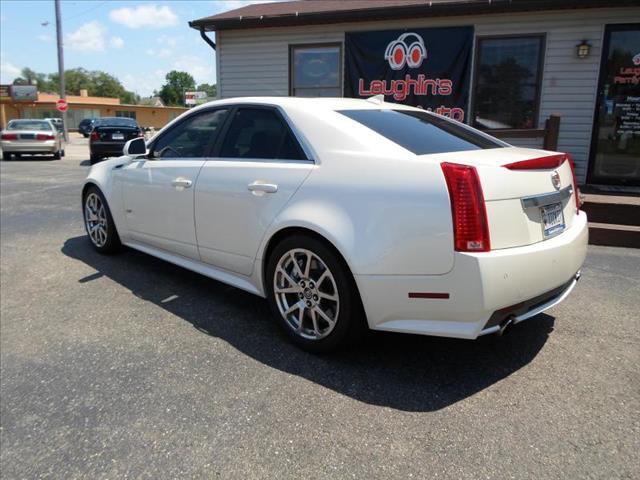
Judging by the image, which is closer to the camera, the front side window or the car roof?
the car roof

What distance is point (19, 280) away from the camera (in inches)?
191

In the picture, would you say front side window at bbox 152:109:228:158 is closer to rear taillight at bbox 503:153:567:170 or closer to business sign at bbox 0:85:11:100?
rear taillight at bbox 503:153:567:170

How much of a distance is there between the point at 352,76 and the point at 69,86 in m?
132

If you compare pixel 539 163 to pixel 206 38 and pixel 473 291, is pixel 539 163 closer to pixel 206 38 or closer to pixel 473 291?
pixel 473 291

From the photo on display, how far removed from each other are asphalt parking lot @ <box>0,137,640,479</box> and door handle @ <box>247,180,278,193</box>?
3.25 ft

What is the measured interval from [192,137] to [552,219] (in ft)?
9.18

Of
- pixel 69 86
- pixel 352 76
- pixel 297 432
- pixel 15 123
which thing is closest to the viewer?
pixel 297 432

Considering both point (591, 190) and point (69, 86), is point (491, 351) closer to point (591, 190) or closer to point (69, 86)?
point (591, 190)

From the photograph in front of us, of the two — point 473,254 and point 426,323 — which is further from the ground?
point 473,254

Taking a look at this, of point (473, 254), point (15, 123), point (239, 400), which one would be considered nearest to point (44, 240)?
point (239, 400)

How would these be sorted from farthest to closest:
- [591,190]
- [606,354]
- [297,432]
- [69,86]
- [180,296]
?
1. [69,86]
2. [591,190]
3. [180,296]
4. [606,354]
5. [297,432]

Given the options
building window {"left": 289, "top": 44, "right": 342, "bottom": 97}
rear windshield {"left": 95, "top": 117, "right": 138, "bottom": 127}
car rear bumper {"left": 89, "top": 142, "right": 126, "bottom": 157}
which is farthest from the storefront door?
rear windshield {"left": 95, "top": 117, "right": 138, "bottom": 127}

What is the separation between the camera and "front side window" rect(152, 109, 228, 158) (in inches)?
157

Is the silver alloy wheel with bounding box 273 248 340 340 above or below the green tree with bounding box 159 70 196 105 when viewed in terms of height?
below
